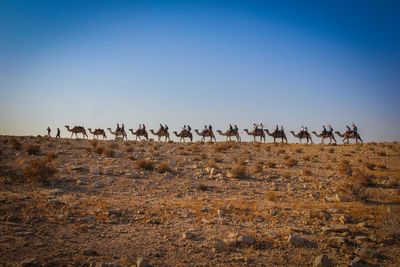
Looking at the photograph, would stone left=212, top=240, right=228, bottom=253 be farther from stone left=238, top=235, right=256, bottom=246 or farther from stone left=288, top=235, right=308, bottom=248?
stone left=288, top=235, right=308, bottom=248

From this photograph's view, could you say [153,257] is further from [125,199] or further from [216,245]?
[125,199]

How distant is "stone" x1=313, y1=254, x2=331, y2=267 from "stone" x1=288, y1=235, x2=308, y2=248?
671mm

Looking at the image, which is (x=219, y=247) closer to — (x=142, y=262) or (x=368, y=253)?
(x=142, y=262)

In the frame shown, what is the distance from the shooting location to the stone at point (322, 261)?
15.3 feet

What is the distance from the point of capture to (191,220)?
266 inches

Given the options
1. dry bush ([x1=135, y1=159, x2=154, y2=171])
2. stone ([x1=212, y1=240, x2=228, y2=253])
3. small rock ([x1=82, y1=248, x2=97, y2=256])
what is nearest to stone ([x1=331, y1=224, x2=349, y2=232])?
stone ([x1=212, y1=240, x2=228, y2=253])

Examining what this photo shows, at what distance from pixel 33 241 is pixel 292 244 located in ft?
20.1

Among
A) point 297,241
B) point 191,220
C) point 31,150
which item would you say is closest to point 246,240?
point 297,241

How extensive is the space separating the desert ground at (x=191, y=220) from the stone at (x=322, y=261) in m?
0.02

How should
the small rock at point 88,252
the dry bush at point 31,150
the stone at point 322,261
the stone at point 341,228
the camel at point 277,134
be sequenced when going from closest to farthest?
the stone at point 322,261 < the small rock at point 88,252 < the stone at point 341,228 < the dry bush at point 31,150 < the camel at point 277,134

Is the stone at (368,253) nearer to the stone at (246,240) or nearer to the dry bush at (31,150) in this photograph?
the stone at (246,240)

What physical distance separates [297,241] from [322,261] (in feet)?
2.72

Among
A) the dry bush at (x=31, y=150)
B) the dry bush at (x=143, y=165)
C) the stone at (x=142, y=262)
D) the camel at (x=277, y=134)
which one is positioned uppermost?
the camel at (x=277, y=134)

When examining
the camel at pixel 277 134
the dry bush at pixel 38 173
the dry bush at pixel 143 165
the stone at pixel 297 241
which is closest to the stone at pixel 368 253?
the stone at pixel 297 241
